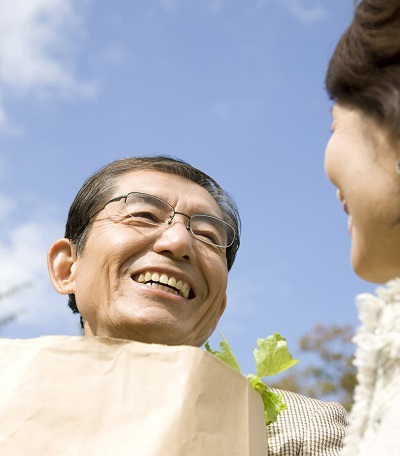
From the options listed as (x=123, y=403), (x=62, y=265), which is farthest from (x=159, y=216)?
(x=123, y=403)

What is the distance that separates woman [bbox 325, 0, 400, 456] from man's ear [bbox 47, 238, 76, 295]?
5.11ft

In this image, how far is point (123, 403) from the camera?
5.94ft

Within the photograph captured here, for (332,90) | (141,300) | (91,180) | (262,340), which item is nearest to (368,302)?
(332,90)

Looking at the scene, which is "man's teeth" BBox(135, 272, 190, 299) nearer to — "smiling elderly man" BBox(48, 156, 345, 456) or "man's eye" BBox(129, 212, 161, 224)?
"smiling elderly man" BBox(48, 156, 345, 456)

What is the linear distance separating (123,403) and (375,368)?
71cm

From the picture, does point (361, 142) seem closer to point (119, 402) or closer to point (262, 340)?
point (119, 402)

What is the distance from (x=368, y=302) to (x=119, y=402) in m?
0.73

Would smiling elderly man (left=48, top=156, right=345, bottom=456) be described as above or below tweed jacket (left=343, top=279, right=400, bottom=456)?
above

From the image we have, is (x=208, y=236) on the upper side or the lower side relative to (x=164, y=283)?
upper

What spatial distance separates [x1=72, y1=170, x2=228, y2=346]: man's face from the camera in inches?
99.3

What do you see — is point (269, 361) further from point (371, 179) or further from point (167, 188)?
point (371, 179)

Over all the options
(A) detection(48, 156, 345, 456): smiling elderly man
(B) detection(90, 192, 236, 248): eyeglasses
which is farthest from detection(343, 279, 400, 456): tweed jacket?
(B) detection(90, 192, 236, 248): eyeglasses

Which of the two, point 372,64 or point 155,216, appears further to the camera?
Answer: point 155,216

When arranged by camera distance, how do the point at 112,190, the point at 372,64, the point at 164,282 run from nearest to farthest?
the point at 372,64 → the point at 164,282 → the point at 112,190
